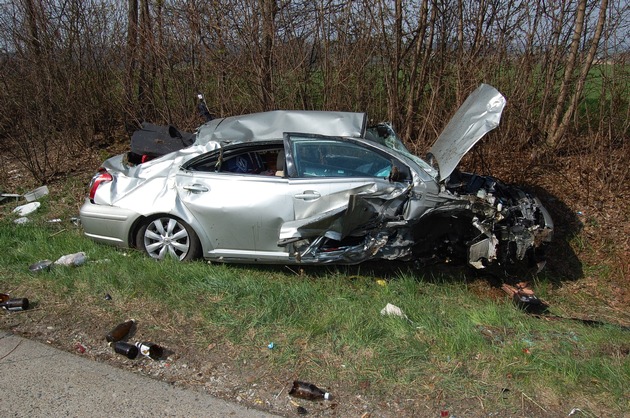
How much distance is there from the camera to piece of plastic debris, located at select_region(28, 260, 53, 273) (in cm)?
543

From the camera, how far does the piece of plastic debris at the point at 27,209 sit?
26.6 ft

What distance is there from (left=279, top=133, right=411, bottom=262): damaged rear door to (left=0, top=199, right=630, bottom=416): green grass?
1.61 feet

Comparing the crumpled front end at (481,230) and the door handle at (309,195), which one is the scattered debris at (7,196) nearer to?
the door handle at (309,195)

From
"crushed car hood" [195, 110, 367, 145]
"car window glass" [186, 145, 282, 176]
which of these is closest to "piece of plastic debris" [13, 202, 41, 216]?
"crushed car hood" [195, 110, 367, 145]

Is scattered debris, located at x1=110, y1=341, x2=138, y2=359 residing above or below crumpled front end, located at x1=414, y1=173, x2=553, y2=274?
below

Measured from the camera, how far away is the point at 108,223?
19.4 ft

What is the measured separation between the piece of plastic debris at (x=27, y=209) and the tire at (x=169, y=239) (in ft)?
10.7

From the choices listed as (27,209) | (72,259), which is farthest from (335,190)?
(27,209)

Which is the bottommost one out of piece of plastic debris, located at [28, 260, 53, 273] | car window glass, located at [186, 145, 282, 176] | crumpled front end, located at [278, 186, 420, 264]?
piece of plastic debris, located at [28, 260, 53, 273]

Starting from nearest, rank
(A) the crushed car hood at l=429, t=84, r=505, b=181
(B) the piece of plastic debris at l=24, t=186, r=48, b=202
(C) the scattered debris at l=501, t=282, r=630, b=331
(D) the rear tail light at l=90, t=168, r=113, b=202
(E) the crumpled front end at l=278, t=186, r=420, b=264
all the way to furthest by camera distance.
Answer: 1. (C) the scattered debris at l=501, t=282, r=630, b=331
2. (E) the crumpled front end at l=278, t=186, r=420, b=264
3. (A) the crushed car hood at l=429, t=84, r=505, b=181
4. (D) the rear tail light at l=90, t=168, r=113, b=202
5. (B) the piece of plastic debris at l=24, t=186, r=48, b=202

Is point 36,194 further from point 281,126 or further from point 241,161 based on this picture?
point 281,126

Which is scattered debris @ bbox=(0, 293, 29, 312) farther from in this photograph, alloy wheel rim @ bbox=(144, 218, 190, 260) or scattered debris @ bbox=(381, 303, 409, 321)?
scattered debris @ bbox=(381, 303, 409, 321)

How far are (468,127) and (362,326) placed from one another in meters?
2.43

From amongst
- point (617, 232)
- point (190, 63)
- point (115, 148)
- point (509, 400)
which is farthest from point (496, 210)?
point (115, 148)
